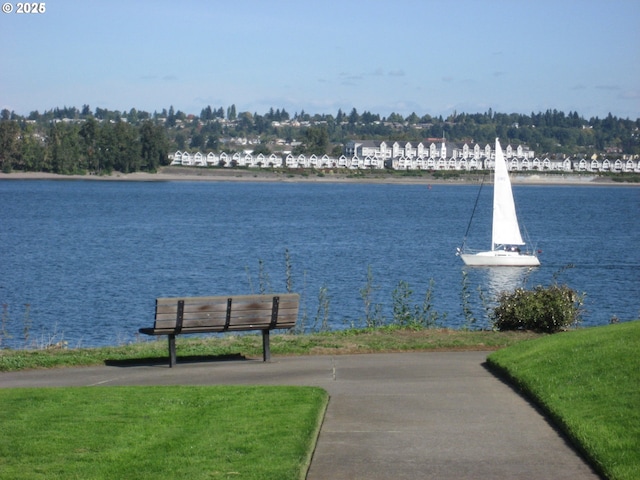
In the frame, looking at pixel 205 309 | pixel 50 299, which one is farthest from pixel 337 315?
pixel 205 309

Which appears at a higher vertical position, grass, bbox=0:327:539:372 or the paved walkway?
the paved walkway

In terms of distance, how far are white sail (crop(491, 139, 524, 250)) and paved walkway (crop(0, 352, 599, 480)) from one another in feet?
122

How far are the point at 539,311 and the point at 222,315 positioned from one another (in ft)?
20.1

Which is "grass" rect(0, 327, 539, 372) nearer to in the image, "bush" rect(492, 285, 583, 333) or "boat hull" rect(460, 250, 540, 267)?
"bush" rect(492, 285, 583, 333)

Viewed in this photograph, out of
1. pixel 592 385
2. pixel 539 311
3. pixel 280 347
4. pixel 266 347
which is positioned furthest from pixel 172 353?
pixel 539 311

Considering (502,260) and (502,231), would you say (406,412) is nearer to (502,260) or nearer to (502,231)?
(502,260)

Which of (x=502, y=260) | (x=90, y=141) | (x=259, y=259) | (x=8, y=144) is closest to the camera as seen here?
(x=259, y=259)

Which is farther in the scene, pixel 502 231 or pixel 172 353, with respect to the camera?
pixel 502 231

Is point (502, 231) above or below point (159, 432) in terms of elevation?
below

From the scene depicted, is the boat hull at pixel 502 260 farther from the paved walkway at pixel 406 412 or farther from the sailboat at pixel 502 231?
the paved walkway at pixel 406 412

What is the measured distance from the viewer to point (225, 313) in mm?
15484

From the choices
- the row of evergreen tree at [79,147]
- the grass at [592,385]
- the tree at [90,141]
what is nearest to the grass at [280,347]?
the grass at [592,385]

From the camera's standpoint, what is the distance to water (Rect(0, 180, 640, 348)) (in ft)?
112

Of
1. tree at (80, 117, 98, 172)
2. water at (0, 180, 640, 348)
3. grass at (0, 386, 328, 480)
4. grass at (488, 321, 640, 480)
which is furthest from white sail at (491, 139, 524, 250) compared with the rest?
tree at (80, 117, 98, 172)
